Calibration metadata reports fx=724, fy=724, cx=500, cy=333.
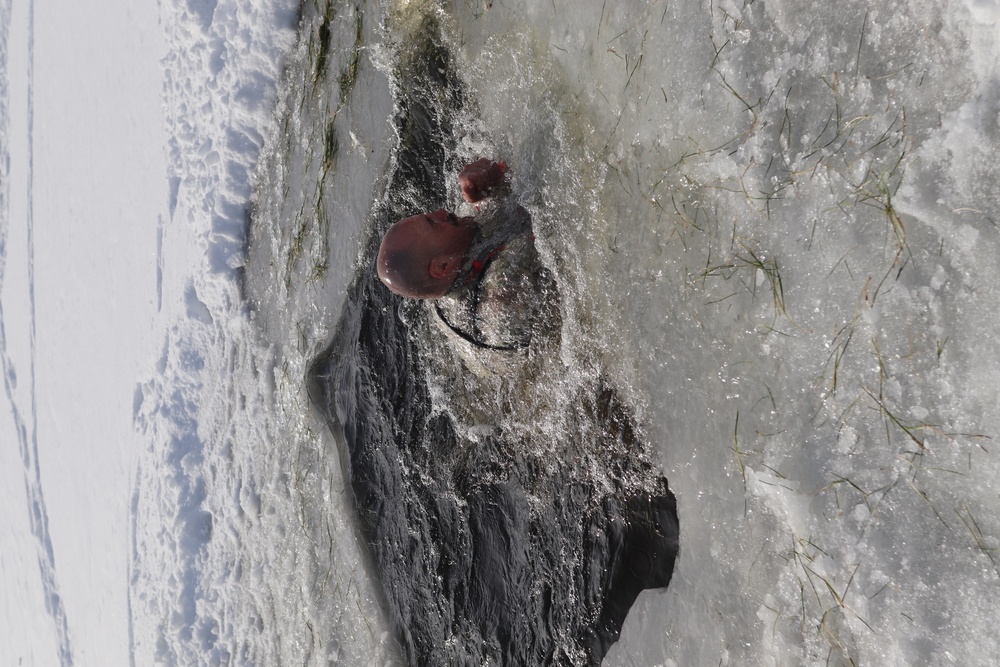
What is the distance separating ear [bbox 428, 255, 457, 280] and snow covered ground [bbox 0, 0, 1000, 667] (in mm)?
499

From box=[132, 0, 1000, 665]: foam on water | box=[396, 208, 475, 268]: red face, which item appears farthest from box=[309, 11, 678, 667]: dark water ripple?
box=[396, 208, 475, 268]: red face

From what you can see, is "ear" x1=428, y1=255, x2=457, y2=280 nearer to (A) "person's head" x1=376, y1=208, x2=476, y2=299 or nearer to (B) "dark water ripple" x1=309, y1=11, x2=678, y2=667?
(A) "person's head" x1=376, y1=208, x2=476, y2=299

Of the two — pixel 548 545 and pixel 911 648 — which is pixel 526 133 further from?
pixel 911 648

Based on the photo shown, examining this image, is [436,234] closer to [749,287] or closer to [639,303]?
[639,303]

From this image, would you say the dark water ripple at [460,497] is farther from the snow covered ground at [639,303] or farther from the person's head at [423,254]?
the person's head at [423,254]

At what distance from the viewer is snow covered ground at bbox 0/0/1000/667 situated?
81.1 inches

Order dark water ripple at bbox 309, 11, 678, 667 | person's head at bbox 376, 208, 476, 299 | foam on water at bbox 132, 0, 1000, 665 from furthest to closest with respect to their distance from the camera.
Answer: dark water ripple at bbox 309, 11, 678, 667, person's head at bbox 376, 208, 476, 299, foam on water at bbox 132, 0, 1000, 665

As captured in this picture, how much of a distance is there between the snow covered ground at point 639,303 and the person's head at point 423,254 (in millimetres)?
450

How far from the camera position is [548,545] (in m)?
3.60

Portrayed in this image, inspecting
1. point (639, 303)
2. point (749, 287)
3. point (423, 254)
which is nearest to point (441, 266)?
point (423, 254)

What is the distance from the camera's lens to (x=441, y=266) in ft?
10.6

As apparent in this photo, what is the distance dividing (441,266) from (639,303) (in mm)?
888

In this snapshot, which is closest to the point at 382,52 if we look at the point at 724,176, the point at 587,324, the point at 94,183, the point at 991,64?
the point at 587,324

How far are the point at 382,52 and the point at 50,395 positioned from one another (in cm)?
498
